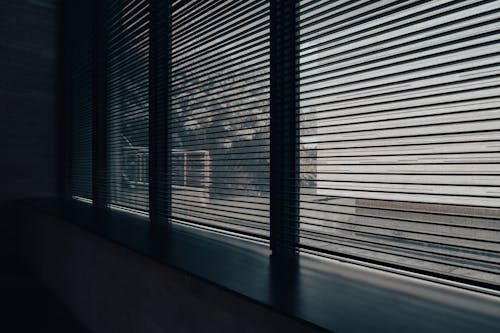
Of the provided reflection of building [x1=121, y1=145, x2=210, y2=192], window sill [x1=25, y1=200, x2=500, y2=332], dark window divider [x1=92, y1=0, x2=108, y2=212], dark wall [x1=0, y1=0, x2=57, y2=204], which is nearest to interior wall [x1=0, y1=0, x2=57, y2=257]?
dark wall [x1=0, y1=0, x2=57, y2=204]

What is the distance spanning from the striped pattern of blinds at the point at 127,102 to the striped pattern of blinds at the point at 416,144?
1221 millimetres

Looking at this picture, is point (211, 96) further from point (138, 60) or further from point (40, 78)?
point (40, 78)

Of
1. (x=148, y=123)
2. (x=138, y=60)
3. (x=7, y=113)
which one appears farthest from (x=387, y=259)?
(x=7, y=113)

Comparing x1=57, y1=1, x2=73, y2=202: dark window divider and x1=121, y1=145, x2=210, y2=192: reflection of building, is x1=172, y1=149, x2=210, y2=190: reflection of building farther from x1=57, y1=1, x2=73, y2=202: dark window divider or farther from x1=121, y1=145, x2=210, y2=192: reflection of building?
x1=57, y1=1, x2=73, y2=202: dark window divider

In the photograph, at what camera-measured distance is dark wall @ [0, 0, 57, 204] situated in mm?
3316

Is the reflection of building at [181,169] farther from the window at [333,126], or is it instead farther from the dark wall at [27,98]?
the dark wall at [27,98]

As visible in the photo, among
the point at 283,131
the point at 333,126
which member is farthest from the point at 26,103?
the point at 333,126

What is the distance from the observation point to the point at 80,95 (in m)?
3.26

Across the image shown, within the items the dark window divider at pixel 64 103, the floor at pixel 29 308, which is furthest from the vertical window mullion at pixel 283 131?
the dark window divider at pixel 64 103

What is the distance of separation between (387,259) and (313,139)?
420 millimetres

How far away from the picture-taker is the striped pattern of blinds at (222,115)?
1.48 metres

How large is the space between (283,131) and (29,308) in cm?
194

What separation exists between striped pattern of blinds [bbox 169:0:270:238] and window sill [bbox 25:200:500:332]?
0.19 meters

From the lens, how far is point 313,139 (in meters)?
1.27
